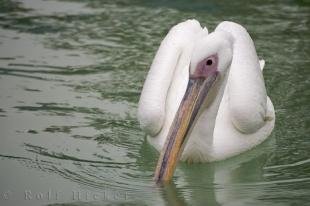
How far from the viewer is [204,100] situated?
654cm

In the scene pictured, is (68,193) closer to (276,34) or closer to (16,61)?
(16,61)

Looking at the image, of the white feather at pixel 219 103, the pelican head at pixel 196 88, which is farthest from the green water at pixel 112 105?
the pelican head at pixel 196 88

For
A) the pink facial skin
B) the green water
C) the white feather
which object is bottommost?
the green water

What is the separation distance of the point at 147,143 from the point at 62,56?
265 centimetres

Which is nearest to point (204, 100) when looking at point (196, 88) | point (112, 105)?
point (196, 88)

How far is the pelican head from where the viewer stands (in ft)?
20.6

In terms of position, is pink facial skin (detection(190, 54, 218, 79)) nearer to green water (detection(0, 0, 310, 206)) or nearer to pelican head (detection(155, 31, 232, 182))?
pelican head (detection(155, 31, 232, 182))

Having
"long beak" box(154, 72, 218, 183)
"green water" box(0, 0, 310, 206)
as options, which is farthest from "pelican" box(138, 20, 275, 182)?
"green water" box(0, 0, 310, 206)

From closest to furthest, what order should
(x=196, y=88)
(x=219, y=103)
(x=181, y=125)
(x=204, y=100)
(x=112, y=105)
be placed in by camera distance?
(x=181, y=125) < (x=196, y=88) < (x=204, y=100) < (x=219, y=103) < (x=112, y=105)

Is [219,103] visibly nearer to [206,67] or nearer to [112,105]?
[206,67]

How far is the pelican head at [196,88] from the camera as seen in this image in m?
6.29

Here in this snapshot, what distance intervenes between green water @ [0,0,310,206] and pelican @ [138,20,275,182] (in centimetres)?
18

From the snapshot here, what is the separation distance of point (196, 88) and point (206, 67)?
183 mm

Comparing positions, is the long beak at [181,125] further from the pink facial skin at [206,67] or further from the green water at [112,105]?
the green water at [112,105]
